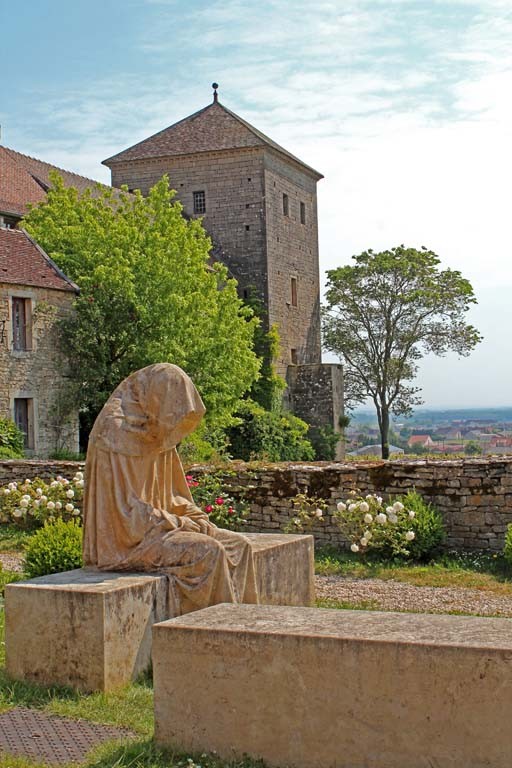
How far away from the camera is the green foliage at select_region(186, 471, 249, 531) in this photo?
13375 mm

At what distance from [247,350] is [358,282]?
56.4ft

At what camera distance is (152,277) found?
1203 inches

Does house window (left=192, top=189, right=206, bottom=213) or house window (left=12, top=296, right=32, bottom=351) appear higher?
house window (left=192, top=189, right=206, bottom=213)

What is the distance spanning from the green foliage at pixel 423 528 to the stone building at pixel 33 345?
1562cm

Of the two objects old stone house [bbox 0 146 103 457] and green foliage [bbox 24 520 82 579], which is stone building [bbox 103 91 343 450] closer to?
old stone house [bbox 0 146 103 457]

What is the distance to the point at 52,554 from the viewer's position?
9656 millimetres

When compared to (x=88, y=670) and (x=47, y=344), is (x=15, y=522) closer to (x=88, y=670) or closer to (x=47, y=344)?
(x=88, y=670)

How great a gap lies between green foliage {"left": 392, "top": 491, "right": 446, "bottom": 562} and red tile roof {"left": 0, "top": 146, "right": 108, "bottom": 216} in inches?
969

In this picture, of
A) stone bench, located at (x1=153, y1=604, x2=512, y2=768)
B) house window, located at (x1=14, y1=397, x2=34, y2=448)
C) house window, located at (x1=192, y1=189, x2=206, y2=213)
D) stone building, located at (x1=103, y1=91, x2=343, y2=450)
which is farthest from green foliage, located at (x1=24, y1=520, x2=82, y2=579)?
house window, located at (x1=192, y1=189, x2=206, y2=213)

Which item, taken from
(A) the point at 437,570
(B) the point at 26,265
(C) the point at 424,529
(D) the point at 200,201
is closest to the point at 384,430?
(D) the point at 200,201

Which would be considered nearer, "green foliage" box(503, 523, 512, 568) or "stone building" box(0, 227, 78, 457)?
"green foliage" box(503, 523, 512, 568)

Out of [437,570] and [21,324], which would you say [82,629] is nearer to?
[437,570]

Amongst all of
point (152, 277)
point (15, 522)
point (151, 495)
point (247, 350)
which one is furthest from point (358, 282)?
point (151, 495)

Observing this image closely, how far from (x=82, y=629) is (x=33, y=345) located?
70.2ft
